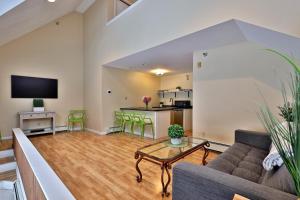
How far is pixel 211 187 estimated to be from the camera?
1186 mm

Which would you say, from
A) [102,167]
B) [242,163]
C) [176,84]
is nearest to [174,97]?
[176,84]

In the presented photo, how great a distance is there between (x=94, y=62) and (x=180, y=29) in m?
3.68

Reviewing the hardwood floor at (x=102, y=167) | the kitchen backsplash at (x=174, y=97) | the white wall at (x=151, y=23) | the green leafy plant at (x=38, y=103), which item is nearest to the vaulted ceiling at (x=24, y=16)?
the white wall at (x=151, y=23)

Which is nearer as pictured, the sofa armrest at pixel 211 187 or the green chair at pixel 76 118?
the sofa armrest at pixel 211 187

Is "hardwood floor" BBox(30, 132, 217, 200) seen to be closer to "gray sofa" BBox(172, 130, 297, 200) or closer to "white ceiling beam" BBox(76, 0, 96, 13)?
"gray sofa" BBox(172, 130, 297, 200)

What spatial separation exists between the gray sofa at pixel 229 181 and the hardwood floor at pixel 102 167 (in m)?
0.81

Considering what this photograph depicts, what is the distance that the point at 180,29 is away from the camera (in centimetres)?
306

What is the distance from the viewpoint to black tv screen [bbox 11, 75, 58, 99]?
4.90 metres

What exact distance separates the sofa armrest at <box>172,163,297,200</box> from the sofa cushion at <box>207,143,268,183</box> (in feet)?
1.87

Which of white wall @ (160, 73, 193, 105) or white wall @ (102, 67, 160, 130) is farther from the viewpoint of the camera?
white wall @ (160, 73, 193, 105)

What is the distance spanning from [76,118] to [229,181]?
5673mm

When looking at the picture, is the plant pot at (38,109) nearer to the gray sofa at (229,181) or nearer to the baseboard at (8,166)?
the baseboard at (8,166)

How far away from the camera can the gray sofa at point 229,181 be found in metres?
1.04

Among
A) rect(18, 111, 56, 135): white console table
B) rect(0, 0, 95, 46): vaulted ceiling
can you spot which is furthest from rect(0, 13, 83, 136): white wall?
rect(0, 0, 95, 46): vaulted ceiling
